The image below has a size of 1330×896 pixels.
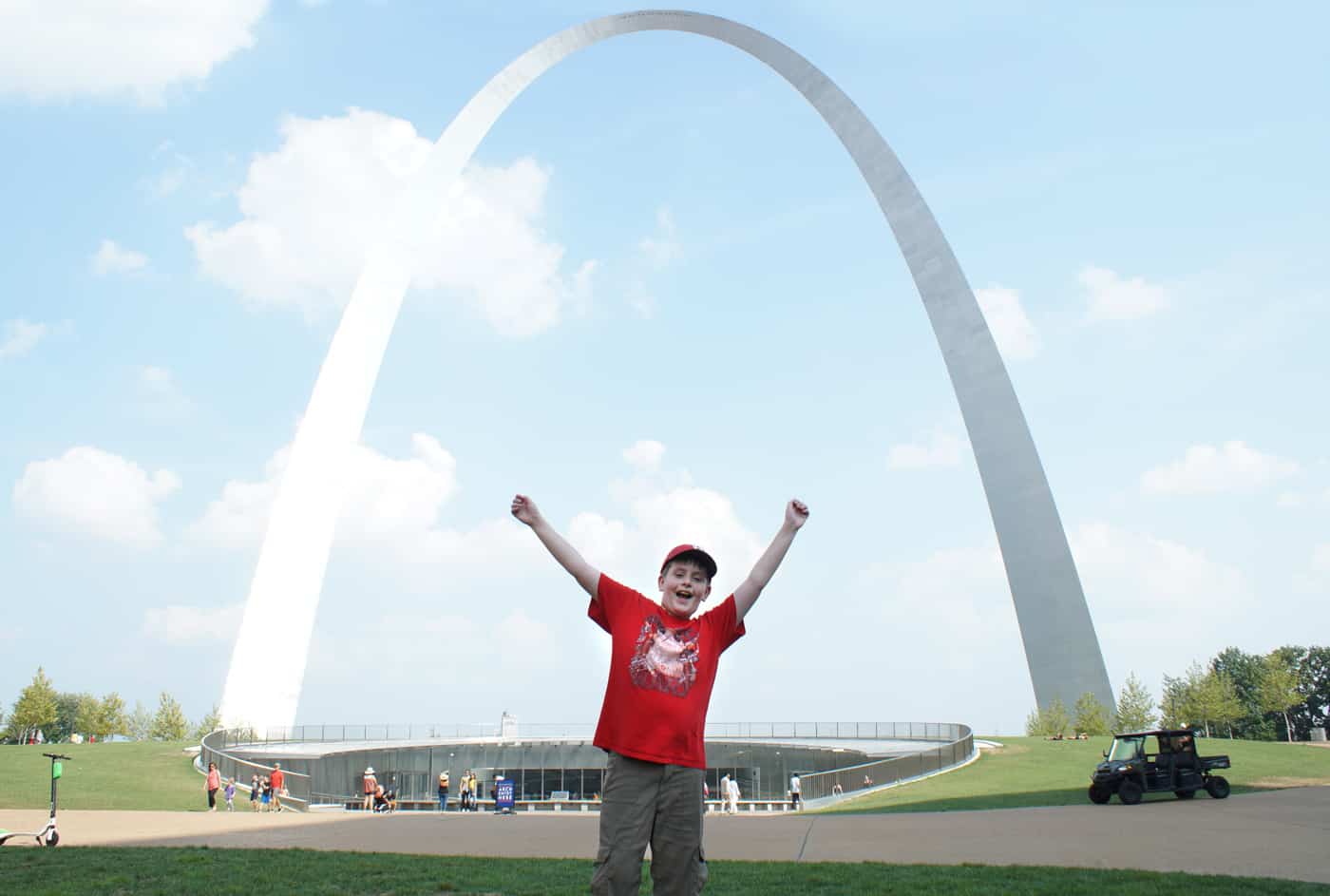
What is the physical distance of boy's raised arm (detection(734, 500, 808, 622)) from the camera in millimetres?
4832

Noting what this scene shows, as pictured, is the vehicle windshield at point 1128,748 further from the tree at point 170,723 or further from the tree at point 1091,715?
the tree at point 170,723

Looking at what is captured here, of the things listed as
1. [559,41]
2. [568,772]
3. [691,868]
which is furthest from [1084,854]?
Result: [559,41]

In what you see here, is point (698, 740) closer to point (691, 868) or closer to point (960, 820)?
point (691, 868)

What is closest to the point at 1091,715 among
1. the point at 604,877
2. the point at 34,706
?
the point at 604,877

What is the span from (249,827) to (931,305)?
100 feet

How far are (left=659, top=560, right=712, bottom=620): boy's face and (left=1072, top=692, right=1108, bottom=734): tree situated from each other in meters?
32.8

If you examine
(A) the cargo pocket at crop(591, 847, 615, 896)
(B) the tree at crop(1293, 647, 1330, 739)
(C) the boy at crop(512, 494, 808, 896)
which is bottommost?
(B) the tree at crop(1293, 647, 1330, 739)

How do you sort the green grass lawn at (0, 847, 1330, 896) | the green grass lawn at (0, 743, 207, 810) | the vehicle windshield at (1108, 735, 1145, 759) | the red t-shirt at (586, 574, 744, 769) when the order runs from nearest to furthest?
the red t-shirt at (586, 574, 744, 769), the green grass lawn at (0, 847, 1330, 896), the vehicle windshield at (1108, 735, 1145, 759), the green grass lawn at (0, 743, 207, 810)

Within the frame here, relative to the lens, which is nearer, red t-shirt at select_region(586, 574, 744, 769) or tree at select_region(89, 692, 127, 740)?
red t-shirt at select_region(586, 574, 744, 769)

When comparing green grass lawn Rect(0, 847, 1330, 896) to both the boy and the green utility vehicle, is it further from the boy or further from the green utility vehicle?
the green utility vehicle

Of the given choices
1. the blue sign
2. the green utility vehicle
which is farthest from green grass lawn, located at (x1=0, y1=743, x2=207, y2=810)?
the green utility vehicle

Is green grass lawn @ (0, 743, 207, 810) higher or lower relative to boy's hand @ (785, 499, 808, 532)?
lower

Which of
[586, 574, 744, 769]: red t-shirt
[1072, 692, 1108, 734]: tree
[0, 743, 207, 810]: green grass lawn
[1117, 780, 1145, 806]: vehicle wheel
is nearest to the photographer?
[586, 574, 744, 769]: red t-shirt

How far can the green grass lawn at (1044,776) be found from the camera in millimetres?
20547
